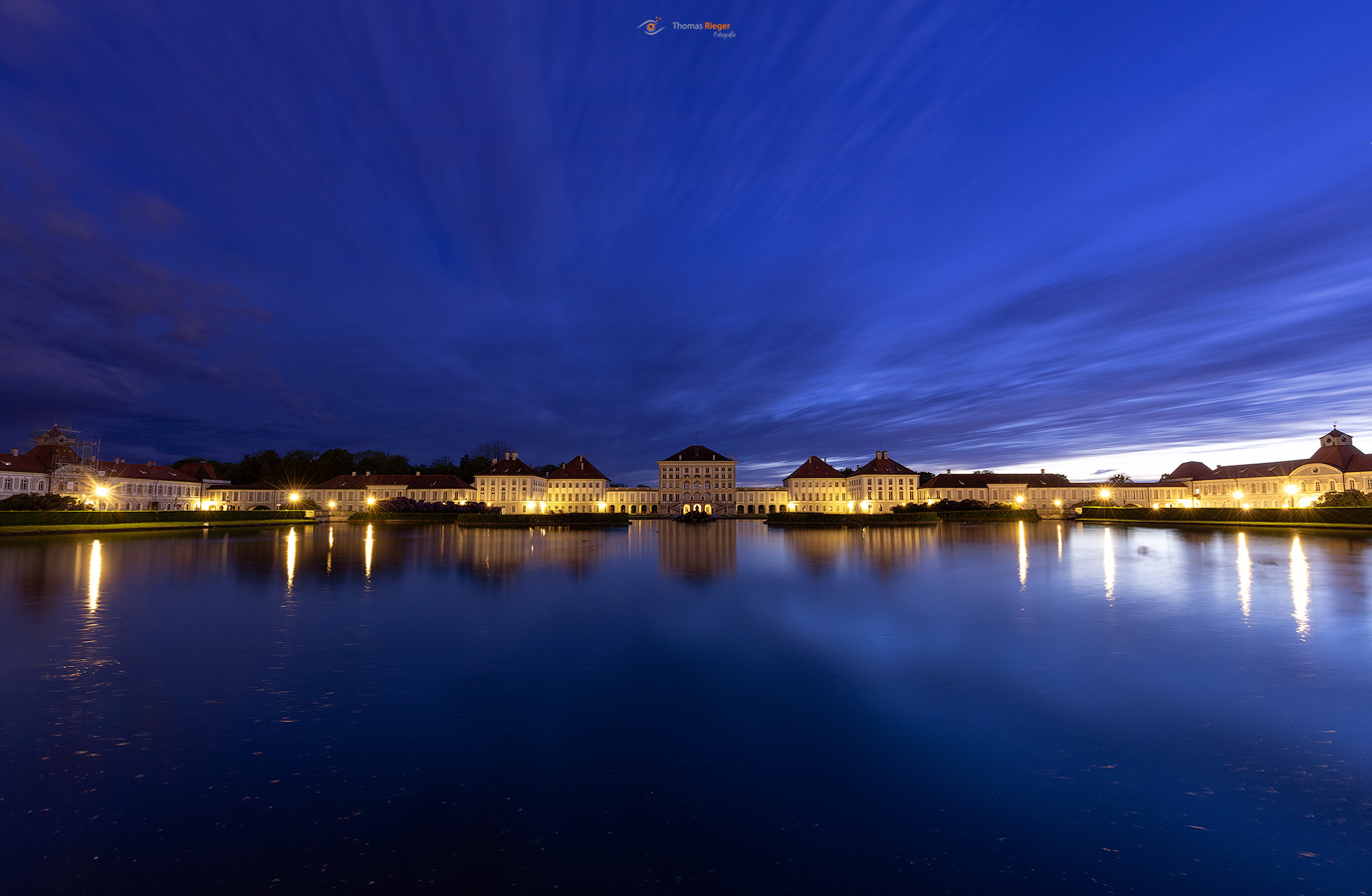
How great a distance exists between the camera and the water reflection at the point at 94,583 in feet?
43.7

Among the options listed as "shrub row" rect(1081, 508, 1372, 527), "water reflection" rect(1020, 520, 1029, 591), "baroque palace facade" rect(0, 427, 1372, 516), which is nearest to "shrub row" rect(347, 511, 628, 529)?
"baroque palace facade" rect(0, 427, 1372, 516)

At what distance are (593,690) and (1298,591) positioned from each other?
734 inches

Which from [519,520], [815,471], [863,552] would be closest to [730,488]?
[815,471]

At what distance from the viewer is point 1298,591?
608 inches

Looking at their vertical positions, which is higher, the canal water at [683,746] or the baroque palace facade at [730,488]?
the baroque palace facade at [730,488]

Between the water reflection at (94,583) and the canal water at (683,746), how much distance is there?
0.24 meters

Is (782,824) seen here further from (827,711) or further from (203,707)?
(203,707)

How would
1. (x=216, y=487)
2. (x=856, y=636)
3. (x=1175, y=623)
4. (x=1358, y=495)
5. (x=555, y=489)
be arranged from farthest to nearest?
(x=555, y=489), (x=216, y=487), (x=1358, y=495), (x=1175, y=623), (x=856, y=636)

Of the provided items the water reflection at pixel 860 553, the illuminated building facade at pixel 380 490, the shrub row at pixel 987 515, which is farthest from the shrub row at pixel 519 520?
the shrub row at pixel 987 515

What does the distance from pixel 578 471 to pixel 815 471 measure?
3342 centimetres

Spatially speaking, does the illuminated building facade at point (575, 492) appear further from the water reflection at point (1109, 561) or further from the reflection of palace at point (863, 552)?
the water reflection at point (1109, 561)

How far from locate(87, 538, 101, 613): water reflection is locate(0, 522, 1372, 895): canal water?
24 cm

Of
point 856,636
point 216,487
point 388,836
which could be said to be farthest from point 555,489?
point 388,836

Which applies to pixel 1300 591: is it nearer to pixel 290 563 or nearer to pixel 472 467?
pixel 290 563
